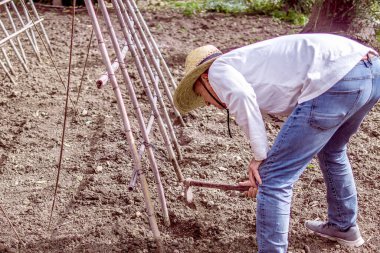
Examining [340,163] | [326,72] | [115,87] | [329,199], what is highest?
[326,72]

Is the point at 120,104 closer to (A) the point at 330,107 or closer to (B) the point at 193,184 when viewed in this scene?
(B) the point at 193,184

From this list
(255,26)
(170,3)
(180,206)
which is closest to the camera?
(180,206)

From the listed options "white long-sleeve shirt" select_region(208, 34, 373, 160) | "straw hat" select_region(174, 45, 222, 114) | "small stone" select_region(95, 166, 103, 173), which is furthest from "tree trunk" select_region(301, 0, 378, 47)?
"white long-sleeve shirt" select_region(208, 34, 373, 160)

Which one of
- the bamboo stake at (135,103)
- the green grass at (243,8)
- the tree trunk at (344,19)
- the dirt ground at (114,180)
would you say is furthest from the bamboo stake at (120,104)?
the green grass at (243,8)

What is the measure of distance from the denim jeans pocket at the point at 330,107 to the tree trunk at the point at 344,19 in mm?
3999

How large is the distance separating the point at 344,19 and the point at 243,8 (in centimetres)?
237

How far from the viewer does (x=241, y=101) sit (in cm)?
213

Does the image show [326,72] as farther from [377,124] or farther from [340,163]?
[377,124]

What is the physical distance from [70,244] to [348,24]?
4.35 metres

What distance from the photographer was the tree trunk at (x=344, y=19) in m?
5.91

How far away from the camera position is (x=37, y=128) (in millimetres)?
4297

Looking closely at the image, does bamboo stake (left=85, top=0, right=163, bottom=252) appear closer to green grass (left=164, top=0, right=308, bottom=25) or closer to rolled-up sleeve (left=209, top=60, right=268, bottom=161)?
rolled-up sleeve (left=209, top=60, right=268, bottom=161)

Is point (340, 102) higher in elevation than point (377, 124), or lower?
higher

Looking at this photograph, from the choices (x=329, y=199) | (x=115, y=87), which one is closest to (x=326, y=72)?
(x=329, y=199)
